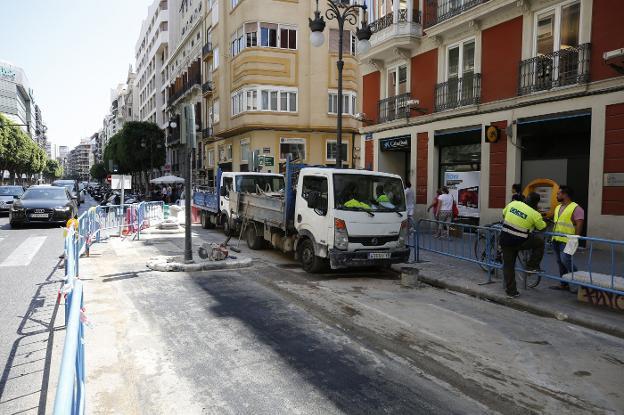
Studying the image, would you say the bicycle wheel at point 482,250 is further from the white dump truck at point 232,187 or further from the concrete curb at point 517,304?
the white dump truck at point 232,187

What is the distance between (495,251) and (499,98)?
25.6 feet

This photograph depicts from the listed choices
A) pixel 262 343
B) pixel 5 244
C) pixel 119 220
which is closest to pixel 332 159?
pixel 119 220

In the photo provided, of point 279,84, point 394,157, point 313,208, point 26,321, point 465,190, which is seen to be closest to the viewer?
point 26,321

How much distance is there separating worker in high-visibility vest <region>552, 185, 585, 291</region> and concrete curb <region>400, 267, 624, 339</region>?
121 cm

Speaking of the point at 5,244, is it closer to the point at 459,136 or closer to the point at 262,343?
the point at 262,343

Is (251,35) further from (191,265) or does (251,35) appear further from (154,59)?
(154,59)

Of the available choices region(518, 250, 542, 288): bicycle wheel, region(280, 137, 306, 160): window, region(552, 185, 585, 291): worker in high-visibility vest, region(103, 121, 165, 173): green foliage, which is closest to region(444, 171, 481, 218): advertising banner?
region(518, 250, 542, 288): bicycle wheel

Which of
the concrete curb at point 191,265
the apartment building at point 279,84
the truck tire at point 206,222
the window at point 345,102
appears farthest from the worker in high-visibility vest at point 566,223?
the window at point 345,102

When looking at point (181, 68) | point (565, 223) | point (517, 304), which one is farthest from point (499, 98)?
point (181, 68)

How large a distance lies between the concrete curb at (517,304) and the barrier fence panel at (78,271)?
6.01 metres

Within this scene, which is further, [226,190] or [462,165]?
[462,165]

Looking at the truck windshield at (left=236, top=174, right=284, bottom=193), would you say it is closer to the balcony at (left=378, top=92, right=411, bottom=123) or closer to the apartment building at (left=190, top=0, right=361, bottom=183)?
the balcony at (left=378, top=92, right=411, bottom=123)

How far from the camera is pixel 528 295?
7.89 meters

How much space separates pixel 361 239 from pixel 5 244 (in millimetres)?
9813
